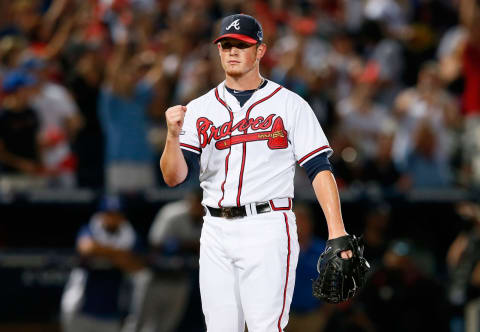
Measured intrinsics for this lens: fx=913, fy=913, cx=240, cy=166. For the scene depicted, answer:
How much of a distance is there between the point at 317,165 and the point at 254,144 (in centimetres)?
29

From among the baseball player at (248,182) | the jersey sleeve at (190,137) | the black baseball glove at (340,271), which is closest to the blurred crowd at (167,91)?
the jersey sleeve at (190,137)

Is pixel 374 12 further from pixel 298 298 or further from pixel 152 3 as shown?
pixel 298 298

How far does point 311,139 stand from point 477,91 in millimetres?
5281

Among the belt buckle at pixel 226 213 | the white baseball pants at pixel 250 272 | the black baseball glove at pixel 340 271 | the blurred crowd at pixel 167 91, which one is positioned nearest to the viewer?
the black baseball glove at pixel 340 271

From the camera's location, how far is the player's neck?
418cm

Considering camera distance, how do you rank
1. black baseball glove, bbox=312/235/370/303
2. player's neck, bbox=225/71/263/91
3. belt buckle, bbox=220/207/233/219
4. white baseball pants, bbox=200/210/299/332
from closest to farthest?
black baseball glove, bbox=312/235/370/303 < white baseball pants, bbox=200/210/299/332 < belt buckle, bbox=220/207/233/219 < player's neck, bbox=225/71/263/91

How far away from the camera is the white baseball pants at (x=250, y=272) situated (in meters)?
3.97

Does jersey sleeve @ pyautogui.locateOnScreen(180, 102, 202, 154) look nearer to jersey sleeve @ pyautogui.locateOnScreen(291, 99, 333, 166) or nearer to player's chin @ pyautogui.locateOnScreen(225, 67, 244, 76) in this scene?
player's chin @ pyautogui.locateOnScreen(225, 67, 244, 76)

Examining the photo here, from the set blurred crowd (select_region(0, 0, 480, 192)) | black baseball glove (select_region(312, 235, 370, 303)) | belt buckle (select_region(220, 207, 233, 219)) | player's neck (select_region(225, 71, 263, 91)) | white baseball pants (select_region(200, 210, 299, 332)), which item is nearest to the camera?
black baseball glove (select_region(312, 235, 370, 303))

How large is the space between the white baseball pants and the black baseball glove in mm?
183

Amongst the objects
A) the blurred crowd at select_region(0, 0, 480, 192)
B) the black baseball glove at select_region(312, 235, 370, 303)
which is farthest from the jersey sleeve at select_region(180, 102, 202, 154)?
the blurred crowd at select_region(0, 0, 480, 192)

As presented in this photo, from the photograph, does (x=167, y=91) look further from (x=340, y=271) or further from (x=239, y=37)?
(x=340, y=271)

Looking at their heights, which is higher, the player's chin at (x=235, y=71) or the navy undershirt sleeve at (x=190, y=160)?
the player's chin at (x=235, y=71)

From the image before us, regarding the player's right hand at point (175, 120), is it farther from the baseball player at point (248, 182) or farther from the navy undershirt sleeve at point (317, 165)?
the navy undershirt sleeve at point (317, 165)
